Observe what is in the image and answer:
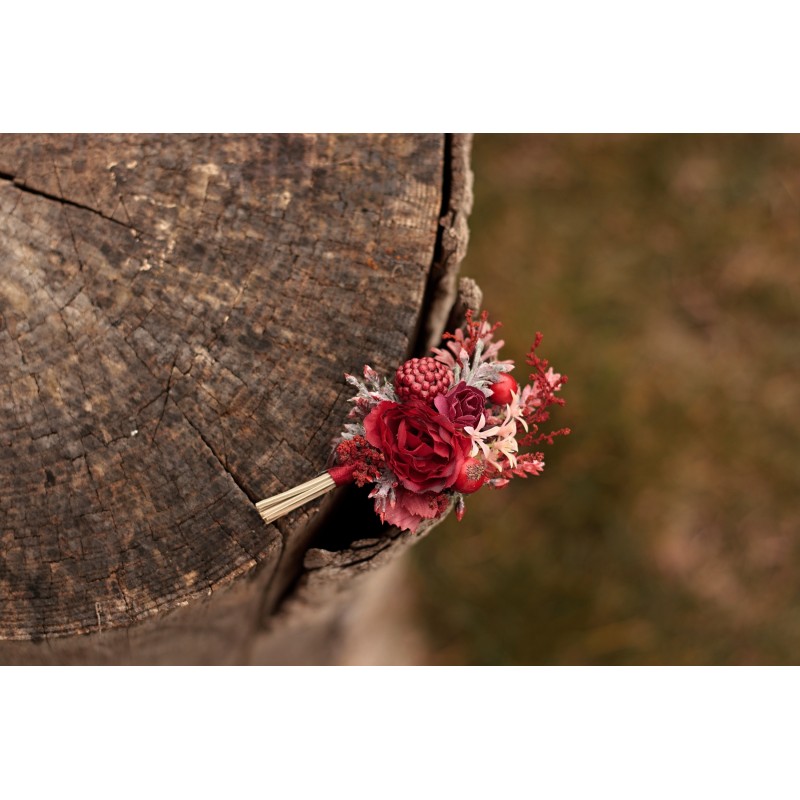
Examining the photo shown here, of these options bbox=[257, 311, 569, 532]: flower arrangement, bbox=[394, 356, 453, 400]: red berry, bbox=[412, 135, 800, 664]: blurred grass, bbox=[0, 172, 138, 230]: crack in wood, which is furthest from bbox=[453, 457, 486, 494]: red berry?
bbox=[412, 135, 800, 664]: blurred grass

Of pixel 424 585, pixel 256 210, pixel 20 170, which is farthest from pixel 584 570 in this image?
pixel 20 170

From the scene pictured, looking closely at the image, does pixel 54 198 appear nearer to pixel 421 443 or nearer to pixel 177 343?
pixel 177 343

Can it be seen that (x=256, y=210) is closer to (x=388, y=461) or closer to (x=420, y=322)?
(x=420, y=322)

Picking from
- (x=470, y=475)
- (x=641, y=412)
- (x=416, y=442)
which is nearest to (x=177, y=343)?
(x=416, y=442)

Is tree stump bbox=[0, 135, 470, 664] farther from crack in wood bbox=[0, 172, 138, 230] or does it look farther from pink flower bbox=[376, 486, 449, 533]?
pink flower bbox=[376, 486, 449, 533]

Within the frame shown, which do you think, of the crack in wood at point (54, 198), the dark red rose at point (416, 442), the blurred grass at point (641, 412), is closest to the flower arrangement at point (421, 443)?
the dark red rose at point (416, 442)

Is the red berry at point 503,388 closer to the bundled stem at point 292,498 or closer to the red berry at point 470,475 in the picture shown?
the red berry at point 470,475
